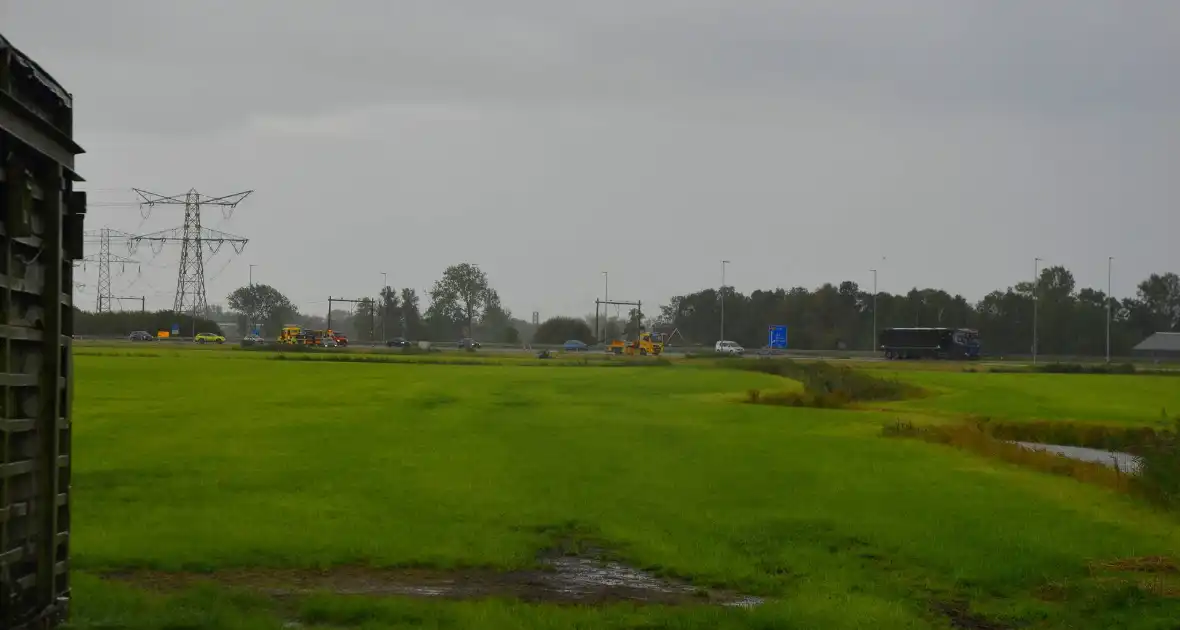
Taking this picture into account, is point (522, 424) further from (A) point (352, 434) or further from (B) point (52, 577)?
(B) point (52, 577)

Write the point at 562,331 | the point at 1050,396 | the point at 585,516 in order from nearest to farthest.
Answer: the point at 585,516 → the point at 1050,396 → the point at 562,331

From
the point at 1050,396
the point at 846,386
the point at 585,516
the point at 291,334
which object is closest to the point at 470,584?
the point at 585,516

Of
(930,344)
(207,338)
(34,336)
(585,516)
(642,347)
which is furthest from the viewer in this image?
(207,338)

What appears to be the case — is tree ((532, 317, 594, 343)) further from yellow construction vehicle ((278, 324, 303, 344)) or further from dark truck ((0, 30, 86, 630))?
dark truck ((0, 30, 86, 630))

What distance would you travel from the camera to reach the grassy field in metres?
14.2

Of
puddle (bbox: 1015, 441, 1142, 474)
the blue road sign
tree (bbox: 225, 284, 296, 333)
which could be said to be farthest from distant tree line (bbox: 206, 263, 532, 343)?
puddle (bbox: 1015, 441, 1142, 474)

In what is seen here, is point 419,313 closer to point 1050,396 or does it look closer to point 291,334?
point 291,334

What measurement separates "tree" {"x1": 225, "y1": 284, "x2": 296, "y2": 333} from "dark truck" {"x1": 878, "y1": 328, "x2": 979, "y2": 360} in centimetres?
9004

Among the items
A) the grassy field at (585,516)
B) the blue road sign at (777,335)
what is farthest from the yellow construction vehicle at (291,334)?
the grassy field at (585,516)

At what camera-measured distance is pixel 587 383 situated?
56344mm

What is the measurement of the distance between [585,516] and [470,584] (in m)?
5.61

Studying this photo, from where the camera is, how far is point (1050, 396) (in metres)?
58.1

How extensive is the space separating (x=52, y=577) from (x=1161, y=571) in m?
14.9

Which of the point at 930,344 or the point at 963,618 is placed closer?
the point at 963,618
